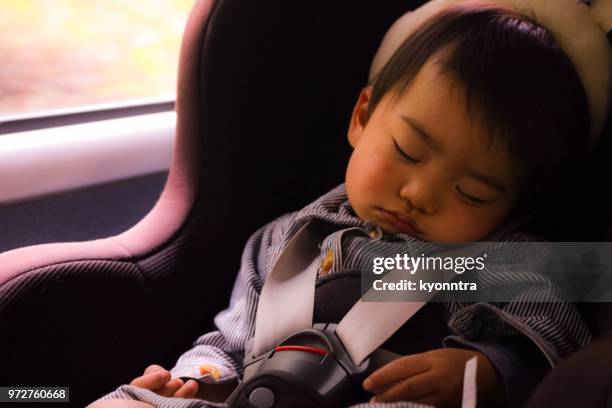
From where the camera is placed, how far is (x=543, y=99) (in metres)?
0.80

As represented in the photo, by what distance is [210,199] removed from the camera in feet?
3.07

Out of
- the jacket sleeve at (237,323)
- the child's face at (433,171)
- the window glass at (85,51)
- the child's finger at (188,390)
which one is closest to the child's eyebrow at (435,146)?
the child's face at (433,171)

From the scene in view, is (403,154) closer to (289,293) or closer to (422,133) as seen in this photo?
(422,133)

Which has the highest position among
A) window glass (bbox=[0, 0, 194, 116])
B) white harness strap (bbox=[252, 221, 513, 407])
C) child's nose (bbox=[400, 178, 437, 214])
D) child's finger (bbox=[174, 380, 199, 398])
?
window glass (bbox=[0, 0, 194, 116])

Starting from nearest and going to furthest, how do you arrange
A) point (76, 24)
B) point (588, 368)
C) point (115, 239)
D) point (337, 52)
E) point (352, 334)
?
point (588, 368) < point (352, 334) < point (115, 239) < point (337, 52) < point (76, 24)

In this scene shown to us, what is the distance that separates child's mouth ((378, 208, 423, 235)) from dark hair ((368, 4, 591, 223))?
0.47 ft

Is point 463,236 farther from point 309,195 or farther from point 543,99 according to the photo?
point 309,195

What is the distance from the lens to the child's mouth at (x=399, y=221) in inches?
32.4

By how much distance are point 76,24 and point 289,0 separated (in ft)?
2.01

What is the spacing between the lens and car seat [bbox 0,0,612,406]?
774 millimetres

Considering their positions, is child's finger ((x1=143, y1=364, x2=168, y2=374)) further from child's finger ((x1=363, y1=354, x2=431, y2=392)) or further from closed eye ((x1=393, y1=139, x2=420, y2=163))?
closed eye ((x1=393, y1=139, x2=420, y2=163))

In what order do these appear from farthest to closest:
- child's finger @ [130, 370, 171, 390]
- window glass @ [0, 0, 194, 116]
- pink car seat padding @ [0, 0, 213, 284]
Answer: window glass @ [0, 0, 194, 116] → pink car seat padding @ [0, 0, 213, 284] → child's finger @ [130, 370, 171, 390]

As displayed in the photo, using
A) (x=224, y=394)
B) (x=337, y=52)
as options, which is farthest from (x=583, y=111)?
(x=224, y=394)

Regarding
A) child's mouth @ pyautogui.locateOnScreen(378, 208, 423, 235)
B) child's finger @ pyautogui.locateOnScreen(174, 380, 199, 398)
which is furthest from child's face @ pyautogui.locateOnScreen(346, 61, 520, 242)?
child's finger @ pyautogui.locateOnScreen(174, 380, 199, 398)
